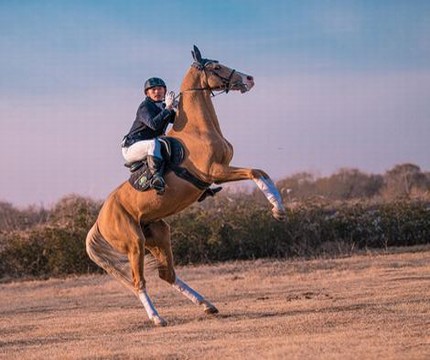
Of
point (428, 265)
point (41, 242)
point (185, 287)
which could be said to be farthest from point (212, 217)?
point (185, 287)

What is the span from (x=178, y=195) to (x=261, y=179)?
43.8 inches

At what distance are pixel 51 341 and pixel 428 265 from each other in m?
8.67

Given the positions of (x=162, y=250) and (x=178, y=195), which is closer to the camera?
(x=178, y=195)

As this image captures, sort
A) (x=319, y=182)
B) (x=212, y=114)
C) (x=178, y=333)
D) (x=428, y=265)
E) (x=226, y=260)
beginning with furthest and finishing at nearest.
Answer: (x=319, y=182), (x=226, y=260), (x=428, y=265), (x=212, y=114), (x=178, y=333)

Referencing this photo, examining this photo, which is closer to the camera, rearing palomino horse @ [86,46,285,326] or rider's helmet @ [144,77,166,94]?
rearing palomino horse @ [86,46,285,326]

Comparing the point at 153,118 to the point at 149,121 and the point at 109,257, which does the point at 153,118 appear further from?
the point at 109,257

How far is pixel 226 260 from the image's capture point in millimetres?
22188

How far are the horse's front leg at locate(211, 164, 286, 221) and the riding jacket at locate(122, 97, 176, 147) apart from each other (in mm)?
1084

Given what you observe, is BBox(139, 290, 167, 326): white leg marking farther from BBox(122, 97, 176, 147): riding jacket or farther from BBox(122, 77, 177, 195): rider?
BBox(122, 97, 176, 147): riding jacket

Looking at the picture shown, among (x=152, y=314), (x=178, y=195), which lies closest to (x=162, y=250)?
(x=152, y=314)

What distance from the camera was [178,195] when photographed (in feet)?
35.4

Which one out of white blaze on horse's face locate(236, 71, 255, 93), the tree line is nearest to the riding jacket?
white blaze on horse's face locate(236, 71, 255, 93)

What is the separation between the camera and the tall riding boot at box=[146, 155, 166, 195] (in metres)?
10.6

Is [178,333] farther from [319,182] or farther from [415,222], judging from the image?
[319,182]
